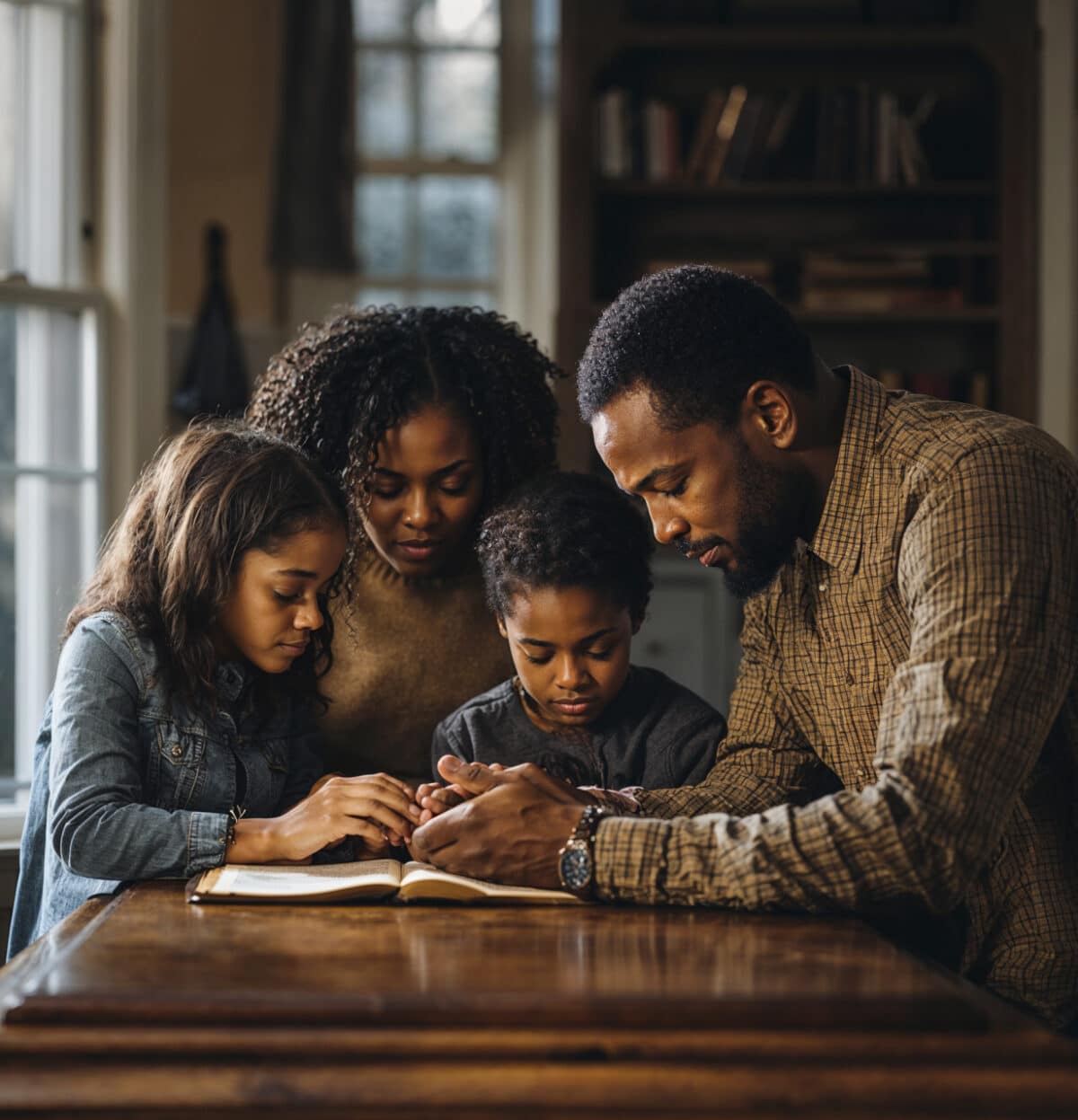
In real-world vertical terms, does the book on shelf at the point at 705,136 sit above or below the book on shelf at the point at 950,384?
above

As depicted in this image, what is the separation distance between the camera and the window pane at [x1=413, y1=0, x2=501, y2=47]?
4.73m

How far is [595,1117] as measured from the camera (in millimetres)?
966

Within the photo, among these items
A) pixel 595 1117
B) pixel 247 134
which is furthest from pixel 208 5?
pixel 595 1117

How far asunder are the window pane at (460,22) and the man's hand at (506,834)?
12.4 feet

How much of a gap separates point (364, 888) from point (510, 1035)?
46cm

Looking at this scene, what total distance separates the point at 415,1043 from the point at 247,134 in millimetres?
3914

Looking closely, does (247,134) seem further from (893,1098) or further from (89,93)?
(893,1098)

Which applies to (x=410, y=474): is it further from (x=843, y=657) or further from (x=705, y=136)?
(x=705, y=136)

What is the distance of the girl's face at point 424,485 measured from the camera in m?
2.17

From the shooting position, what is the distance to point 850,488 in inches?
66.5

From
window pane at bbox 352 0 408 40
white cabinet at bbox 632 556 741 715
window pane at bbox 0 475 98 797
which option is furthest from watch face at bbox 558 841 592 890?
window pane at bbox 352 0 408 40

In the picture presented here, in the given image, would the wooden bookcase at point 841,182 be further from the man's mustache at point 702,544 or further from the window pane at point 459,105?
the man's mustache at point 702,544

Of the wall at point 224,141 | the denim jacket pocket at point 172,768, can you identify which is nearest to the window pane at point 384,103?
the wall at point 224,141

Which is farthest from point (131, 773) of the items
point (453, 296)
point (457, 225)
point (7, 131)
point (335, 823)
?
point (457, 225)
